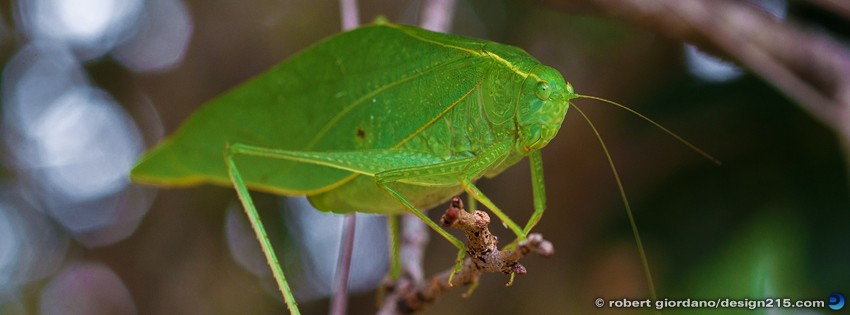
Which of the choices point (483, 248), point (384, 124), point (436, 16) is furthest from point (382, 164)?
point (436, 16)

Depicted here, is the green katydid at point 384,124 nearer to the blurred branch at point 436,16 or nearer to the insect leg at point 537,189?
the insect leg at point 537,189

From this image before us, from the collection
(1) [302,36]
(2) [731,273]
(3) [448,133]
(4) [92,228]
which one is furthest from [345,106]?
(4) [92,228]

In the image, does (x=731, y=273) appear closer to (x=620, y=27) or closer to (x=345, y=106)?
(x=620, y=27)

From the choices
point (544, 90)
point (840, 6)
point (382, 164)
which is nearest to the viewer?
point (544, 90)

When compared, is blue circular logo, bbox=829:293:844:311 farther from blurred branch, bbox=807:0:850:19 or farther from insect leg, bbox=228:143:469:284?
insect leg, bbox=228:143:469:284

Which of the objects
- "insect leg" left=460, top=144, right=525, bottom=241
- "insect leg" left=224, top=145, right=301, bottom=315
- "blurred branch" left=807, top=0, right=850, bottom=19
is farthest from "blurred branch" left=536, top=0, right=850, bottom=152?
"insect leg" left=224, top=145, right=301, bottom=315

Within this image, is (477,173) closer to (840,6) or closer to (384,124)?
(384,124)
